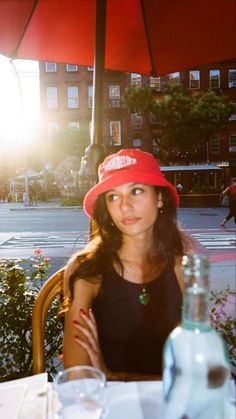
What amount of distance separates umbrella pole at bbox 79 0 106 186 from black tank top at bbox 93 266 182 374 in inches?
21.1

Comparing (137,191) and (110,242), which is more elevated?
(137,191)

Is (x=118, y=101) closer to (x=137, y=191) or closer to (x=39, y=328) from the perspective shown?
(x=137, y=191)

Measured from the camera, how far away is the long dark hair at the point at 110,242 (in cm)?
174

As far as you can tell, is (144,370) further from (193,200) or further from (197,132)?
(197,132)

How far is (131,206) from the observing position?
68.7 inches

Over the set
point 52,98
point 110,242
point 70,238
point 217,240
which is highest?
point 52,98

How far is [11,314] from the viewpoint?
8.18ft

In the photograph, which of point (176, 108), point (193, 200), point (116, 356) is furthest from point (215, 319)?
point (176, 108)

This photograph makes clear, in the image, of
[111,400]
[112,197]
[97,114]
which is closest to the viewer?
[111,400]

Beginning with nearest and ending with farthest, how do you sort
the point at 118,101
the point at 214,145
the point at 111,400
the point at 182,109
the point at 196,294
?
1. the point at 196,294
2. the point at 111,400
3. the point at 182,109
4. the point at 214,145
5. the point at 118,101

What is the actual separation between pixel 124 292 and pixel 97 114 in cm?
94

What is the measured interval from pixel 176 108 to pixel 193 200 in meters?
6.53

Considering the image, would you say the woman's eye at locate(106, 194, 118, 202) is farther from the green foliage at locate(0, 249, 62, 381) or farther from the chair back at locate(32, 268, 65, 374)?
the green foliage at locate(0, 249, 62, 381)

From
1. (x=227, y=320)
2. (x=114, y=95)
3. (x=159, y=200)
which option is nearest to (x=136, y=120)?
(x=114, y=95)
